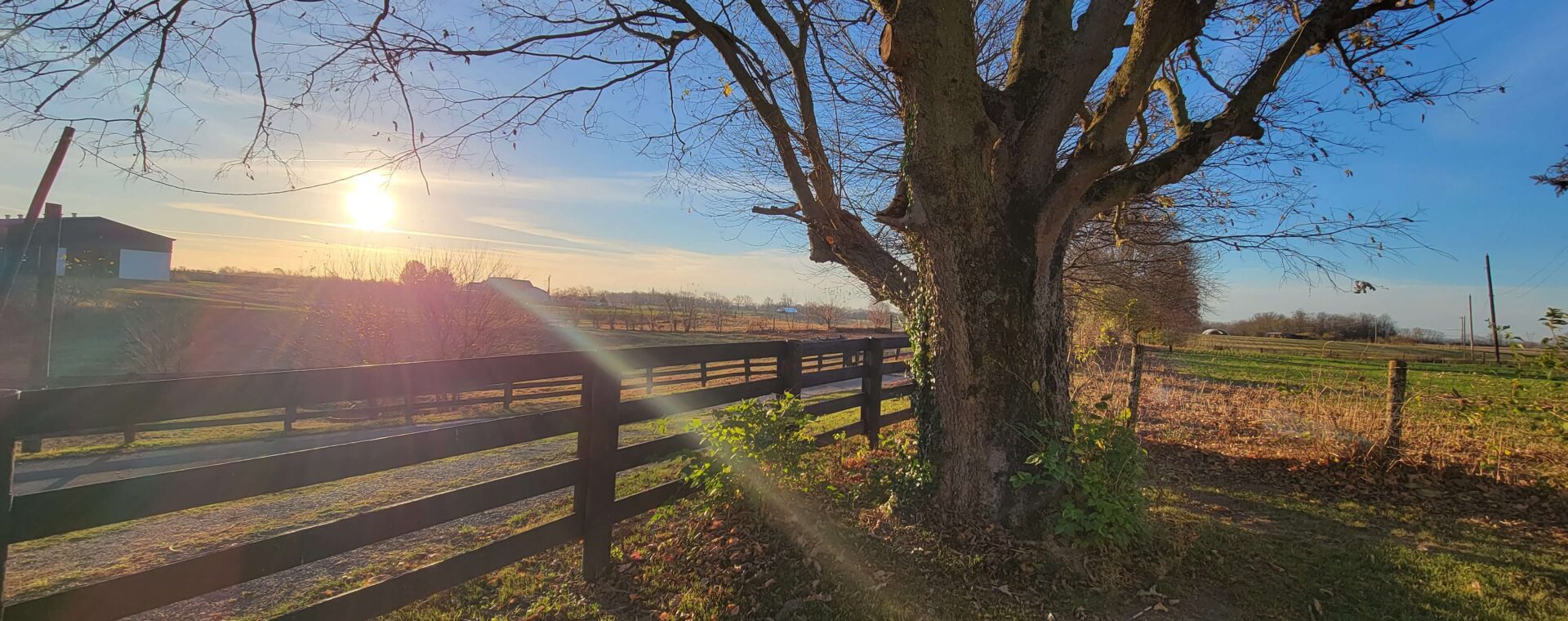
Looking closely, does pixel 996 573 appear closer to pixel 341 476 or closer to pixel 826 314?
pixel 341 476

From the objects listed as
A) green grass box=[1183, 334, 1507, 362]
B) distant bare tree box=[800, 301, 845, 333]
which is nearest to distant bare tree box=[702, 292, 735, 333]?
distant bare tree box=[800, 301, 845, 333]

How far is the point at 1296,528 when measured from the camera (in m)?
4.31

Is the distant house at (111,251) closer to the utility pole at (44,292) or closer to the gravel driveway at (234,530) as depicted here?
the utility pole at (44,292)

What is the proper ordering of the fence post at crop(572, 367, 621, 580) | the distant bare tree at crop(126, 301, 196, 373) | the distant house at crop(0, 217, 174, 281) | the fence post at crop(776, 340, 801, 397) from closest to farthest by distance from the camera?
the fence post at crop(572, 367, 621, 580), the fence post at crop(776, 340, 801, 397), the distant bare tree at crop(126, 301, 196, 373), the distant house at crop(0, 217, 174, 281)

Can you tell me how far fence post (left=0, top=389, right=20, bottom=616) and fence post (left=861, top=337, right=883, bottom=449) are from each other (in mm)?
5528

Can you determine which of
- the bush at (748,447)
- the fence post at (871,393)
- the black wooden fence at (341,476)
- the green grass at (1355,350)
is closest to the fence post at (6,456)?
the black wooden fence at (341,476)

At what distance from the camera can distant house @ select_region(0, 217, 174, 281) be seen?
30.1 metres

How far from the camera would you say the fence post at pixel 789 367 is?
16.5 ft

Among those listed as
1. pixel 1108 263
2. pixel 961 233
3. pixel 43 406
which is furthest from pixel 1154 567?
pixel 1108 263

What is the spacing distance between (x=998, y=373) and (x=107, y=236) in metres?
52.5

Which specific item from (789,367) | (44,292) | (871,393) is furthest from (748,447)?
(44,292)

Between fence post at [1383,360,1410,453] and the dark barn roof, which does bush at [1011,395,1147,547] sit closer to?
fence post at [1383,360,1410,453]

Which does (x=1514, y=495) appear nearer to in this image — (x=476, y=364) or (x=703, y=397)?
(x=703, y=397)

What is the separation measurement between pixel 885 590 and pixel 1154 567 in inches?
64.0
